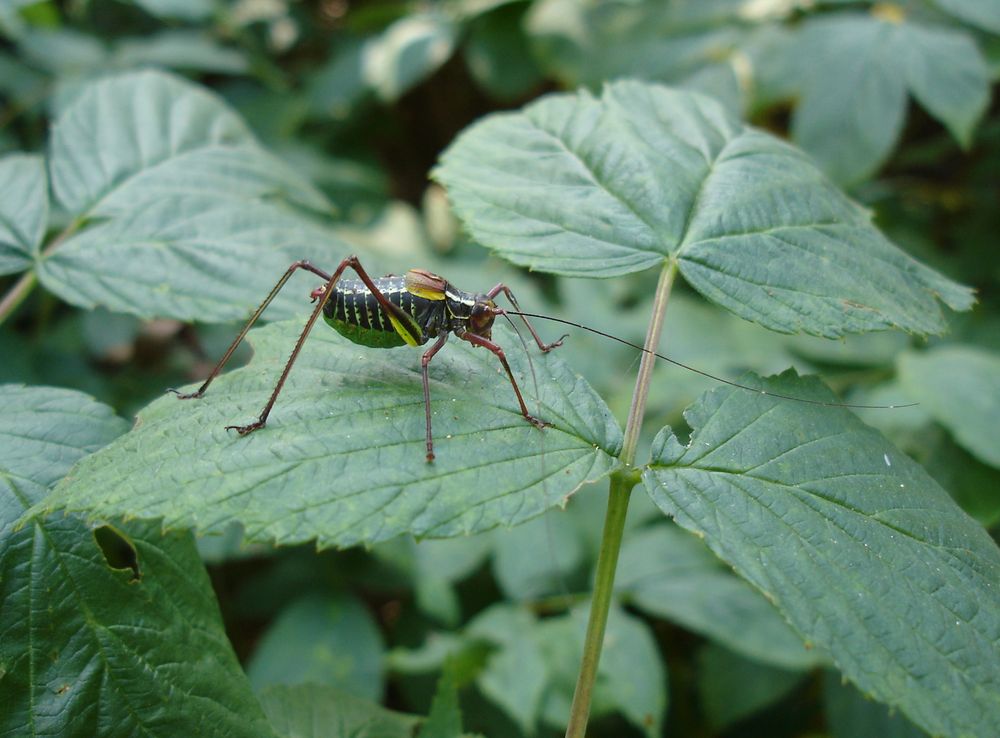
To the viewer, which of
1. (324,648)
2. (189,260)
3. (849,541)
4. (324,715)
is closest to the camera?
(849,541)

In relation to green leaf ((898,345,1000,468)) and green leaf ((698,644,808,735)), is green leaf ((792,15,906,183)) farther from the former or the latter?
green leaf ((698,644,808,735))

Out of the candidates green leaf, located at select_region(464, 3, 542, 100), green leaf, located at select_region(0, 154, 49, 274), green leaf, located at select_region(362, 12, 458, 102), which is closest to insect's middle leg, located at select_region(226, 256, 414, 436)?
green leaf, located at select_region(0, 154, 49, 274)

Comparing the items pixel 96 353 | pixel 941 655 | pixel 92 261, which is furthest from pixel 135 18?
pixel 941 655

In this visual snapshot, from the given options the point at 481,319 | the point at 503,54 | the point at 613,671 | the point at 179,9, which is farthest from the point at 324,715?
the point at 503,54

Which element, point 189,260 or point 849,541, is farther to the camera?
point 189,260

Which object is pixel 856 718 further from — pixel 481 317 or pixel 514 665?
pixel 481 317

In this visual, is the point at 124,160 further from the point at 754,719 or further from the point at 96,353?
the point at 754,719
